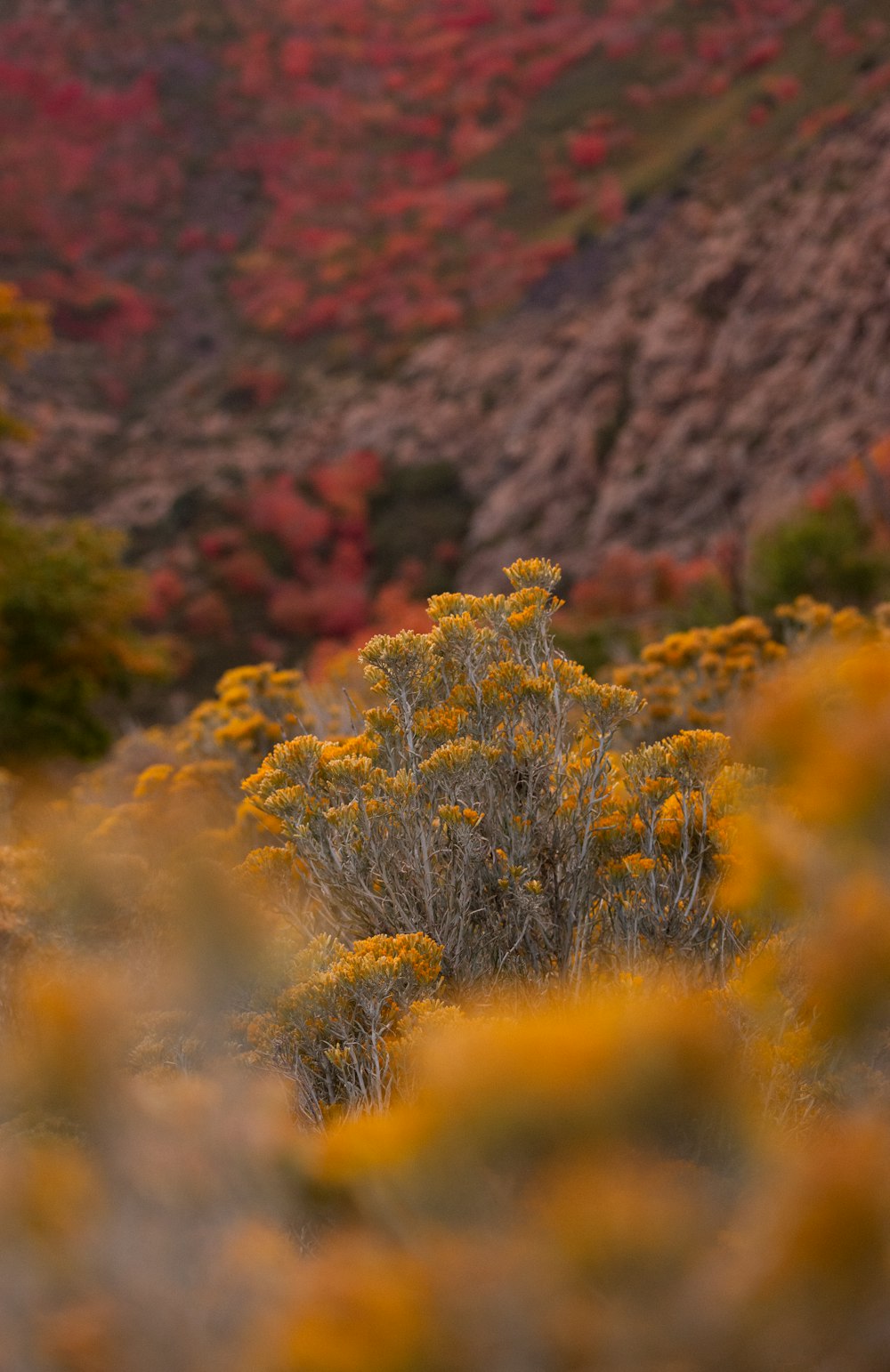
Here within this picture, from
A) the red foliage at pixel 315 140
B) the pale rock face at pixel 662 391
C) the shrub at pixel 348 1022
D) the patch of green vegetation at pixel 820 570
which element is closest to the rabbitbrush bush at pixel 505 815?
the shrub at pixel 348 1022

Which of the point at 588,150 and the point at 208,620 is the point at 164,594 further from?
the point at 588,150

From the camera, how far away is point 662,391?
20750 millimetres

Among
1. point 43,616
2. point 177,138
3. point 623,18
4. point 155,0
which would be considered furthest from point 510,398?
point 155,0

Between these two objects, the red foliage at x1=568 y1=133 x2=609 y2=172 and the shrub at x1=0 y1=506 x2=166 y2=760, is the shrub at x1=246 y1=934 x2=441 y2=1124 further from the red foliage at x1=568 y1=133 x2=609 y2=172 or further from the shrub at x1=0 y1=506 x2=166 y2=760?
the red foliage at x1=568 y1=133 x2=609 y2=172

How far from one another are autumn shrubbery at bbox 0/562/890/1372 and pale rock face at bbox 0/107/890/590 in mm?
14858

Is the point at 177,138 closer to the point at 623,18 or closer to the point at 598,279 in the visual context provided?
the point at 623,18

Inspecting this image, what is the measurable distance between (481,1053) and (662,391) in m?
21.1

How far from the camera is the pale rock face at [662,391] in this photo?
18125 mm

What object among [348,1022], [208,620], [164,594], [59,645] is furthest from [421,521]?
[348,1022]

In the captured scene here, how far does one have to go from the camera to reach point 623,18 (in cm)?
3697

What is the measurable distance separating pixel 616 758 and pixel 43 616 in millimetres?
9599

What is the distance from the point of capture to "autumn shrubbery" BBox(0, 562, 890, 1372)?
1.12 meters

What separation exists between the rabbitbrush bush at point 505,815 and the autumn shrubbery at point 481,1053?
0.5 inches

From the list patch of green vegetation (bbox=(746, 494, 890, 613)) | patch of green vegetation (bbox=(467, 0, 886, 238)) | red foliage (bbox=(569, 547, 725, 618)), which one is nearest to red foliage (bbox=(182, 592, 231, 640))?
red foliage (bbox=(569, 547, 725, 618))
